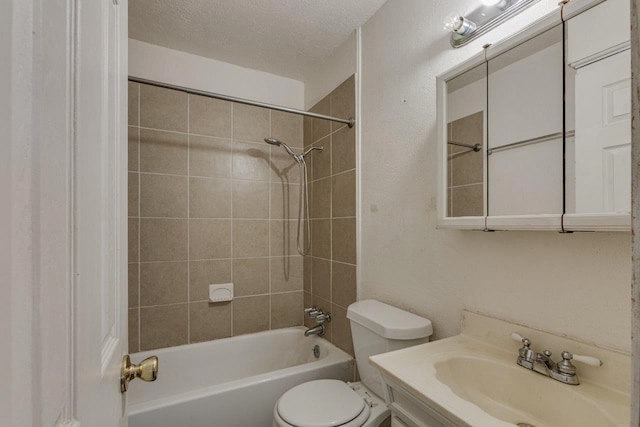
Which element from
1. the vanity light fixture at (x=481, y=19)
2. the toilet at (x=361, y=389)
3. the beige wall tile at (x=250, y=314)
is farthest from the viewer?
the beige wall tile at (x=250, y=314)

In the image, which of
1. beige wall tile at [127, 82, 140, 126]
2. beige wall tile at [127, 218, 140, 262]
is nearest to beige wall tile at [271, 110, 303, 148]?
beige wall tile at [127, 82, 140, 126]

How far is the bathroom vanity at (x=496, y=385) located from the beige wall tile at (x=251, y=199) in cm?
150

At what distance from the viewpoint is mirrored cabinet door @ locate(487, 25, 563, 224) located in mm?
829

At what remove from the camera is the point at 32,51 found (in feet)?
0.79

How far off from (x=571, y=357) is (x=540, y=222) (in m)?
0.36

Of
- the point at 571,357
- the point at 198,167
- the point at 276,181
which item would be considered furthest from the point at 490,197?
the point at 198,167

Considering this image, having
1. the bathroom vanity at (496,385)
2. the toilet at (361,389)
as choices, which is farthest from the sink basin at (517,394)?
the toilet at (361,389)

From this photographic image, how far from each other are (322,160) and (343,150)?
277 mm

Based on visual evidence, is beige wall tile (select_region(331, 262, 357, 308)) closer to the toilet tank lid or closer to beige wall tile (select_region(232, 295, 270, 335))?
the toilet tank lid

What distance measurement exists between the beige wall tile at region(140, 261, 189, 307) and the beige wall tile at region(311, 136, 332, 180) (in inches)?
43.0

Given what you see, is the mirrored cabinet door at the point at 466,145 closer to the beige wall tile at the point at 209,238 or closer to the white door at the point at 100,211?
the white door at the point at 100,211

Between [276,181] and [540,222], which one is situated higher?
[276,181]

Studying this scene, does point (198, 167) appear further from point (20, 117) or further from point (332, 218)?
point (20, 117)

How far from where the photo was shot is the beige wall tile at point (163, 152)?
1896 millimetres
